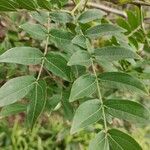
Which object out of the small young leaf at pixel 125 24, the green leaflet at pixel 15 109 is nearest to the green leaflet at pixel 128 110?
the green leaflet at pixel 15 109

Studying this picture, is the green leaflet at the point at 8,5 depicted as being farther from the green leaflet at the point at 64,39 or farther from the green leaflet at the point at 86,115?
the green leaflet at the point at 86,115

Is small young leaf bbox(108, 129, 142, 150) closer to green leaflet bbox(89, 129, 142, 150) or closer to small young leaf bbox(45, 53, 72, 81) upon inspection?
green leaflet bbox(89, 129, 142, 150)

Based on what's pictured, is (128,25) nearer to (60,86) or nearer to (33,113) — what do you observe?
(60,86)

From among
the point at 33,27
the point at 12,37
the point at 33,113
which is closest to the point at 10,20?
the point at 12,37

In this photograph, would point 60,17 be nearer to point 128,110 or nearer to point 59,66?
point 59,66

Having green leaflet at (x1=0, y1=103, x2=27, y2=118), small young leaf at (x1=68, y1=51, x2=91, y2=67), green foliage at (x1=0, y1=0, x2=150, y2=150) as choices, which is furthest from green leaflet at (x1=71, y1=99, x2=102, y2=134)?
green leaflet at (x1=0, y1=103, x2=27, y2=118)

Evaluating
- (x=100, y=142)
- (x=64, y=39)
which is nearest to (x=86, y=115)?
(x=100, y=142)
